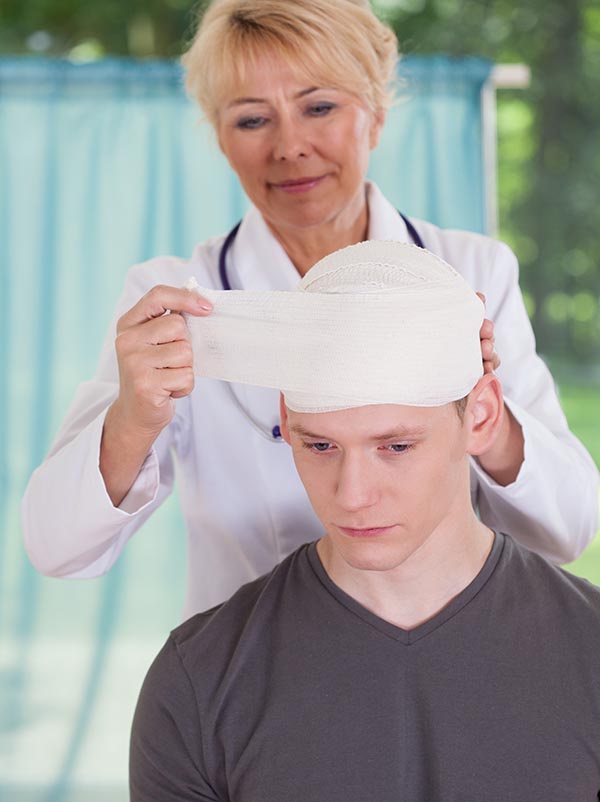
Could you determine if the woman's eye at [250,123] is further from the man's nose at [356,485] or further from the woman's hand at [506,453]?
the man's nose at [356,485]

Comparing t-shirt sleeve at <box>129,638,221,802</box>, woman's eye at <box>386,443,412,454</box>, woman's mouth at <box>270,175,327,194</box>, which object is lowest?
t-shirt sleeve at <box>129,638,221,802</box>

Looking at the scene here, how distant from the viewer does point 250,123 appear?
66.4 inches

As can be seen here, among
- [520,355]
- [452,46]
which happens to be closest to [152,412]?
[520,355]

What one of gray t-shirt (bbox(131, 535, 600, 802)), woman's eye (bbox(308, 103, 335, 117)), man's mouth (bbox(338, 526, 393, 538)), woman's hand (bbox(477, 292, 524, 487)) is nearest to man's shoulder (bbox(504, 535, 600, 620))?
gray t-shirt (bbox(131, 535, 600, 802))

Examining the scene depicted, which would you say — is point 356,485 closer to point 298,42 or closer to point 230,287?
point 230,287

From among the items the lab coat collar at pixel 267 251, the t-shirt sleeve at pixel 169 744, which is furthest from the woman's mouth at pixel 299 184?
the t-shirt sleeve at pixel 169 744

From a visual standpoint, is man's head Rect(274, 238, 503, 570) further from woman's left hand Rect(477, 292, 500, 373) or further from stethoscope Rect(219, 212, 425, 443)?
stethoscope Rect(219, 212, 425, 443)

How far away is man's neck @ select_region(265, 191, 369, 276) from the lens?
176cm

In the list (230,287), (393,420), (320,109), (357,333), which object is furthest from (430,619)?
(320,109)

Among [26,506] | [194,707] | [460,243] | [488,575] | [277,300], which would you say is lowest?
[194,707]

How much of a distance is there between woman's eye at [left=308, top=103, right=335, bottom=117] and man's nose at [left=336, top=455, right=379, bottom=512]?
592 millimetres

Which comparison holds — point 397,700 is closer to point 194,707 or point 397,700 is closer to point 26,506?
point 194,707

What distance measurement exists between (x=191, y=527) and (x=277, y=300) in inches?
22.8

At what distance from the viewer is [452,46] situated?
8211 millimetres
